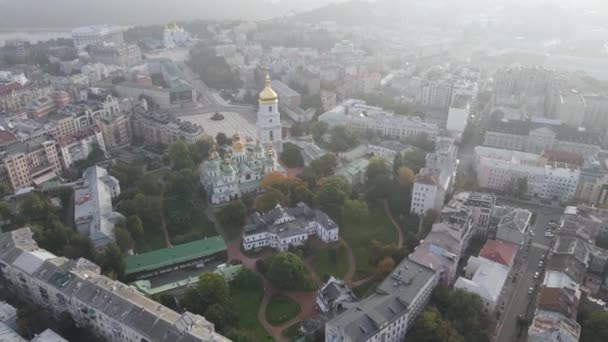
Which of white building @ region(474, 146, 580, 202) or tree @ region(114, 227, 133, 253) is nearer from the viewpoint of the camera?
tree @ region(114, 227, 133, 253)

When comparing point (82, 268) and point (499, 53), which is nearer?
point (82, 268)

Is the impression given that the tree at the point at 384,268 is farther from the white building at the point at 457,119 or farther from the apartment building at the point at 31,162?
the apartment building at the point at 31,162

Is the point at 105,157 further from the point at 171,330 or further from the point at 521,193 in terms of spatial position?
the point at 521,193

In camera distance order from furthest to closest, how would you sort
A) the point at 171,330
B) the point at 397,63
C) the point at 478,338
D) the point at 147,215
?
the point at 397,63 < the point at 147,215 < the point at 478,338 < the point at 171,330

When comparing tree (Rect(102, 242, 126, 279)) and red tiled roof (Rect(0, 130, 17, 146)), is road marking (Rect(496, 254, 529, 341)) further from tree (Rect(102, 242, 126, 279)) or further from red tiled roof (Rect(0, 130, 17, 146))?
red tiled roof (Rect(0, 130, 17, 146))

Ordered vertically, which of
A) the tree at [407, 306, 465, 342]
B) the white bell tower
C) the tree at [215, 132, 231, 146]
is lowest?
the tree at [407, 306, 465, 342]

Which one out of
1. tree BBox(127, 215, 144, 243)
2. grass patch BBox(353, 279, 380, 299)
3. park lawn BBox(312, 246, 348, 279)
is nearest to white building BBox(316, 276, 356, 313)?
grass patch BBox(353, 279, 380, 299)

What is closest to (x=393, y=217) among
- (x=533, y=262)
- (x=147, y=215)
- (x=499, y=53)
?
(x=533, y=262)
